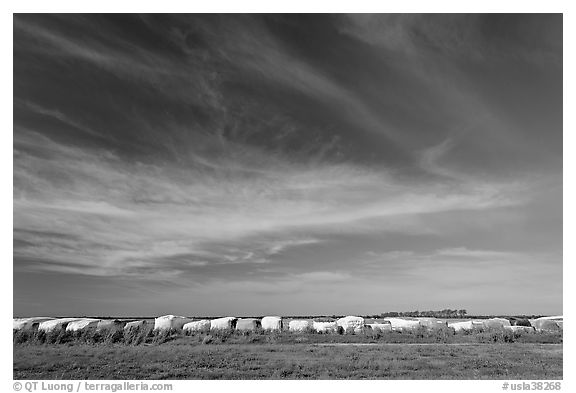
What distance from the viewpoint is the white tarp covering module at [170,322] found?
126ft

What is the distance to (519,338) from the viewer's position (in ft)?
105

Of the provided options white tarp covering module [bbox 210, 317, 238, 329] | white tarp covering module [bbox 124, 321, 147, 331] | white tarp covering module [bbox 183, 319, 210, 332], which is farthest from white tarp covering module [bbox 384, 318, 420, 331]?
white tarp covering module [bbox 124, 321, 147, 331]

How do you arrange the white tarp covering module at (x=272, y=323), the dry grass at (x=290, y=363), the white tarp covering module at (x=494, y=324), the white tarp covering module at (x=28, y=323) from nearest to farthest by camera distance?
1. the dry grass at (x=290, y=363)
2. the white tarp covering module at (x=28, y=323)
3. the white tarp covering module at (x=494, y=324)
4. the white tarp covering module at (x=272, y=323)

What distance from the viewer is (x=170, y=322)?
39531mm

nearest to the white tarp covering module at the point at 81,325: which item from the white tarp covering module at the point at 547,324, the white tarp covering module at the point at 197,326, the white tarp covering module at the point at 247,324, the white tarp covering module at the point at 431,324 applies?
the white tarp covering module at the point at 197,326

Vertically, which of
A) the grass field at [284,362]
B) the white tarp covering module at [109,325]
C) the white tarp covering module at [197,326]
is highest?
the grass field at [284,362]

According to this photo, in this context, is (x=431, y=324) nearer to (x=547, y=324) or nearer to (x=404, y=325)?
(x=404, y=325)

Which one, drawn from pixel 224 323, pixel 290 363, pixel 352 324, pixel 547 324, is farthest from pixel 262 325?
pixel 547 324

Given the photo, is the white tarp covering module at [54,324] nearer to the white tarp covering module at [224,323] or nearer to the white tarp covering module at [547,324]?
the white tarp covering module at [224,323]

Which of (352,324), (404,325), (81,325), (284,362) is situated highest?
(284,362)
